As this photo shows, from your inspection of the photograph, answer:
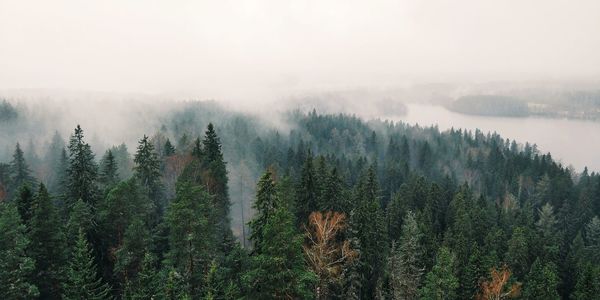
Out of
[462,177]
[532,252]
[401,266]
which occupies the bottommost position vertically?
[462,177]

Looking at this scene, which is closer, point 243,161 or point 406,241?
point 406,241

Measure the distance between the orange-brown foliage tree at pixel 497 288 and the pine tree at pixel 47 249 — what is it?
34608mm

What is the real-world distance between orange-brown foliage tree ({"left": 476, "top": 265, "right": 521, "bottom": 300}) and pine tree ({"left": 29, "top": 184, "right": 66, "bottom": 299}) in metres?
34.6

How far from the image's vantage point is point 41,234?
32.4m

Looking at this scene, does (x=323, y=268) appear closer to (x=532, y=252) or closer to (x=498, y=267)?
(x=498, y=267)

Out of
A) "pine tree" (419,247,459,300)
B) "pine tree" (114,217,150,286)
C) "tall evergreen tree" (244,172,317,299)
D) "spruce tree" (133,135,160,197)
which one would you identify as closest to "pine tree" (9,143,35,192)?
"spruce tree" (133,135,160,197)

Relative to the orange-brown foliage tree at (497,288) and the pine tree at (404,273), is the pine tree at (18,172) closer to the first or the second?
the pine tree at (404,273)

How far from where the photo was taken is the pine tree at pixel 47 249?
31953 millimetres

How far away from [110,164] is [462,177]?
13366cm

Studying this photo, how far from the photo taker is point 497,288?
1479 inches

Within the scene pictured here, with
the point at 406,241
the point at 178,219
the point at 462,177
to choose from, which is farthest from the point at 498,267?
the point at 462,177

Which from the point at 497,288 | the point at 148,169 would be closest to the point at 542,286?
the point at 497,288

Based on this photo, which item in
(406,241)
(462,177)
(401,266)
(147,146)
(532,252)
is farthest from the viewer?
(462,177)

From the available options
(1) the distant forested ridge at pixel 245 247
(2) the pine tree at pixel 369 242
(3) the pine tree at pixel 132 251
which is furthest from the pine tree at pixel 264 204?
(2) the pine tree at pixel 369 242
